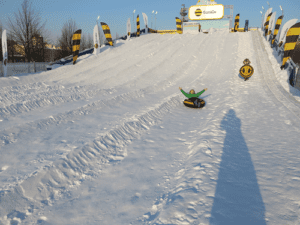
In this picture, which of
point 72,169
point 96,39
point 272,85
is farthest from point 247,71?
point 96,39

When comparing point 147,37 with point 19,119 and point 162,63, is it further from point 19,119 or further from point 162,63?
point 19,119

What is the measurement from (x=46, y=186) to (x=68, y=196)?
0.40 metres

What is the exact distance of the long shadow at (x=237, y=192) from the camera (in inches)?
89.8

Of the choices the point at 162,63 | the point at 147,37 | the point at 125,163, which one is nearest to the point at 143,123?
the point at 125,163

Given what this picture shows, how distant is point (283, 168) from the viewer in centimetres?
324

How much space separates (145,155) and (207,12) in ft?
120

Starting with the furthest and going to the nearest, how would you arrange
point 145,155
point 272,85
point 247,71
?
point 247,71 → point 272,85 → point 145,155

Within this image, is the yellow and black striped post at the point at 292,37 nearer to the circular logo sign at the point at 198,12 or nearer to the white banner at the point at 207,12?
the white banner at the point at 207,12

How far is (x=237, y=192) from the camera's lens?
8.89ft

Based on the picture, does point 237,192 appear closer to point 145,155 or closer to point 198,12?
point 145,155

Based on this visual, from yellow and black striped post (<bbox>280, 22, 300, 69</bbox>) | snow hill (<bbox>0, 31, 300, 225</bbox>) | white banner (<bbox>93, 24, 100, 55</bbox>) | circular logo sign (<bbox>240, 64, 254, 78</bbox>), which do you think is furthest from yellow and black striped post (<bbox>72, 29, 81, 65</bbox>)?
yellow and black striped post (<bbox>280, 22, 300, 69</bbox>)

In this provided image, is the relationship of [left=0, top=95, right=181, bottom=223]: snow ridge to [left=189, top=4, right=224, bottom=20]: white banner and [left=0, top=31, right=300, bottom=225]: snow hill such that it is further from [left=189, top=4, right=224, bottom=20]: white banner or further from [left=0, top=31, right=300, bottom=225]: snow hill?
[left=189, top=4, right=224, bottom=20]: white banner

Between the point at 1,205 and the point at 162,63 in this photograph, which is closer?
the point at 1,205

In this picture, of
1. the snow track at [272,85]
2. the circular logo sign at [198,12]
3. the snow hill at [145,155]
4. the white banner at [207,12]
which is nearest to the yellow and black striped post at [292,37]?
the snow track at [272,85]
